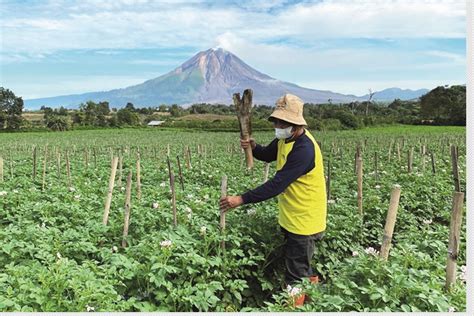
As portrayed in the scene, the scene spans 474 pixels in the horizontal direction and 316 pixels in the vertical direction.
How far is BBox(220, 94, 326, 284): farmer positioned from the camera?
157 inches

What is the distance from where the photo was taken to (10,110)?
62.6 meters

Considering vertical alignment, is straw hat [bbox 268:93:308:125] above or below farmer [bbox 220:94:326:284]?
above

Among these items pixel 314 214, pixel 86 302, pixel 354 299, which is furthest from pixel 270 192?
pixel 86 302

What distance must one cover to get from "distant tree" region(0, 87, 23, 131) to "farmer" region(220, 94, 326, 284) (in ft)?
199

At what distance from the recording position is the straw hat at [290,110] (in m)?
4.04

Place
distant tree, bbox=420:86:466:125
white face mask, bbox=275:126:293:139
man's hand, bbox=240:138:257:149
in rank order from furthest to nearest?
distant tree, bbox=420:86:466:125
man's hand, bbox=240:138:257:149
white face mask, bbox=275:126:293:139

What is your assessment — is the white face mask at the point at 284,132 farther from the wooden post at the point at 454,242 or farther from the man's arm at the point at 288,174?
the wooden post at the point at 454,242

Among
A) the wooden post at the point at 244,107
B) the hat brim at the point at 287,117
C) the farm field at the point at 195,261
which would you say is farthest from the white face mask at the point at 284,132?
the farm field at the point at 195,261

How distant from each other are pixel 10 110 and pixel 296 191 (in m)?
66.8

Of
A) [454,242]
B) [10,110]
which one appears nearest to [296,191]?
[454,242]

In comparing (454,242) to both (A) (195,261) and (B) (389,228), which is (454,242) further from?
(A) (195,261)

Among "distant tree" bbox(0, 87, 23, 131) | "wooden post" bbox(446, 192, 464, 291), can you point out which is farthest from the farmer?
"distant tree" bbox(0, 87, 23, 131)

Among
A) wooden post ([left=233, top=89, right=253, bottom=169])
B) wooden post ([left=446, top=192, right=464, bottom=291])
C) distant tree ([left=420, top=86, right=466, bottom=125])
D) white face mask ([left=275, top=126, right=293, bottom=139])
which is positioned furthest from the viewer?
distant tree ([left=420, top=86, right=466, bottom=125])

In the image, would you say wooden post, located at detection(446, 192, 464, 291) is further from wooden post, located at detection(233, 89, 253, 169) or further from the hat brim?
wooden post, located at detection(233, 89, 253, 169)
